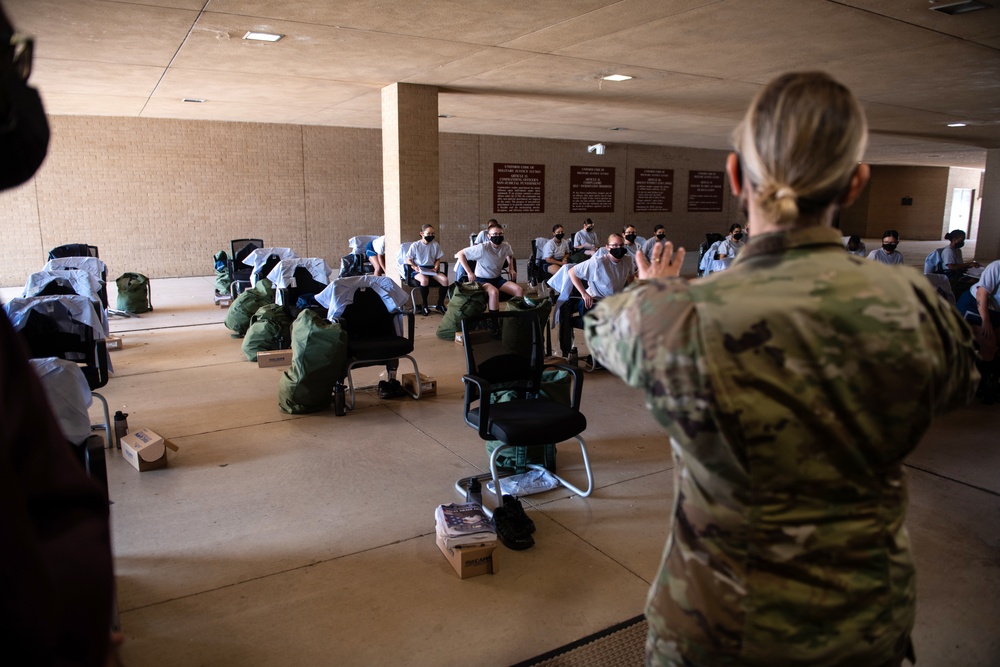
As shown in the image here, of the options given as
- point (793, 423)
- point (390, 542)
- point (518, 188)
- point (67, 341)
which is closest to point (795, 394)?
point (793, 423)

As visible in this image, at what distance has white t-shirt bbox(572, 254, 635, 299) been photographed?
251 inches

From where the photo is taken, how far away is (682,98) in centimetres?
1010

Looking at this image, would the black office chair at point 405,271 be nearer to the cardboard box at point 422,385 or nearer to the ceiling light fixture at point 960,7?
the cardboard box at point 422,385

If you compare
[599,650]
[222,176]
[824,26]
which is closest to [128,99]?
[222,176]

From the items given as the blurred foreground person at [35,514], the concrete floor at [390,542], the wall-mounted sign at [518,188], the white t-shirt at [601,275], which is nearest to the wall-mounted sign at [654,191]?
the wall-mounted sign at [518,188]

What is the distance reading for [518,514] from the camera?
3250 mm

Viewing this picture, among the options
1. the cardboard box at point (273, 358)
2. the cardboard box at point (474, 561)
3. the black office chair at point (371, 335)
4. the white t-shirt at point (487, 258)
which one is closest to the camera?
the cardboard box at point (474, 561)

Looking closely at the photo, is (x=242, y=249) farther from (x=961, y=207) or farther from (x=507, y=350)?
(x=961, y=207)

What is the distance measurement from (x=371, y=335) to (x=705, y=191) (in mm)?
16954

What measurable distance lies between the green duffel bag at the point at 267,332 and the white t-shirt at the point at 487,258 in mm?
2891

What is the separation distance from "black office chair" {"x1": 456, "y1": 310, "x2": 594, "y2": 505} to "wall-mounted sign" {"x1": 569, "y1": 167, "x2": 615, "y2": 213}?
14.6 m

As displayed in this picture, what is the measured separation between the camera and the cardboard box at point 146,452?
3.91 metres

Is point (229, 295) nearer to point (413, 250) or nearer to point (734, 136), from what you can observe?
point (413, 250)

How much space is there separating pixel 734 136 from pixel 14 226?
45.8ft
